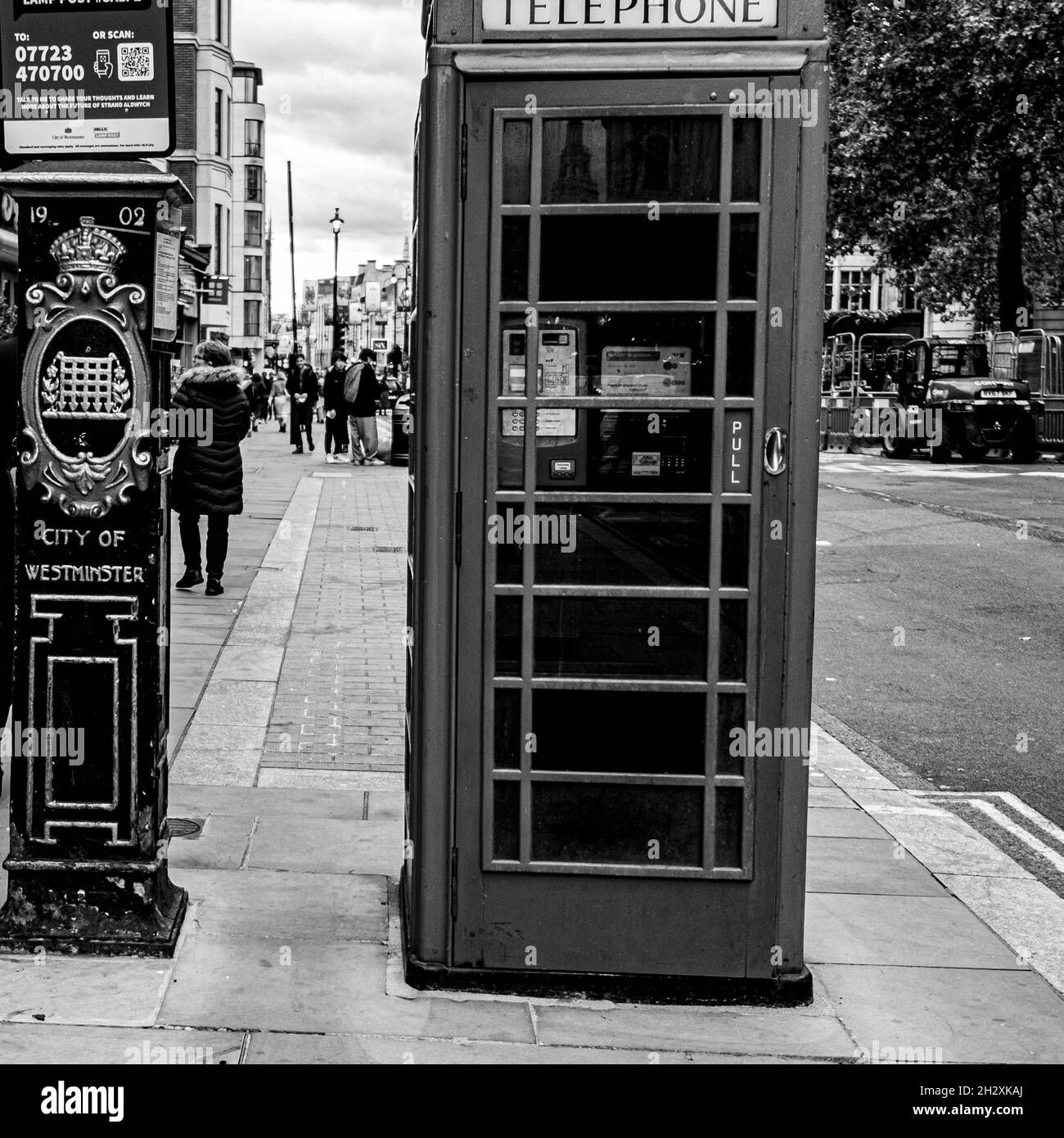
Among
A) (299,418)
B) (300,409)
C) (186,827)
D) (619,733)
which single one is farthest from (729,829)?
(299,418)

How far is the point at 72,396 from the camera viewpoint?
405 cm

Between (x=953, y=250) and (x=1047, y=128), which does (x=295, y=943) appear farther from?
(x=953, y=250)

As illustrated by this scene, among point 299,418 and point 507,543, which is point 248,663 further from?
point 299,418

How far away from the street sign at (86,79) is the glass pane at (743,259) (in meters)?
1.60

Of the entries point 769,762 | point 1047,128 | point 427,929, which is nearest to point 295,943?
point 427,929

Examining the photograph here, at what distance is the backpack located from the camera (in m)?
22.8

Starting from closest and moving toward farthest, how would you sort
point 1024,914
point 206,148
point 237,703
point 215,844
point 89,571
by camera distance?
point 89,571 < point 1024,914 < point 215,844 < point 237,703 < point 206,148

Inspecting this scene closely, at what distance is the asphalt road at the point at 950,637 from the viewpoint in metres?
7.23

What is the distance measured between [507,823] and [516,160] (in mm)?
1815

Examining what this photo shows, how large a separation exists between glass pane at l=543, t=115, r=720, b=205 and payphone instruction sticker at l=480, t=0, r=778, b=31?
0.81 ft

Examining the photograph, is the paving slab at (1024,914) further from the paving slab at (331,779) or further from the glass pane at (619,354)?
the paving slab at (331,779)

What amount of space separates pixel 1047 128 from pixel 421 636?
98.3ft

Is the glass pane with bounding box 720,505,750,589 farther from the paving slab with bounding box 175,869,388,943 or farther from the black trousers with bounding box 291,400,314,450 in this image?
the black trousers with bounding box 291,400,314,450

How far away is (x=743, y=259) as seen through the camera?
3797 mm
